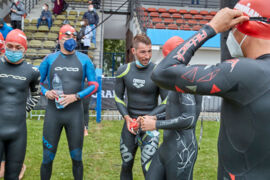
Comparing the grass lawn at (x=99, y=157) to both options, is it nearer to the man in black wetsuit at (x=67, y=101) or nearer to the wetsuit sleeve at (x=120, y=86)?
the man in black wetsuit at (x=67, y=101)

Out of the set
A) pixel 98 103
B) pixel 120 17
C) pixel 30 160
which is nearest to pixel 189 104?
pixel 30 160

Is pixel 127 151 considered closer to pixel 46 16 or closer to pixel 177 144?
pixel 177 144

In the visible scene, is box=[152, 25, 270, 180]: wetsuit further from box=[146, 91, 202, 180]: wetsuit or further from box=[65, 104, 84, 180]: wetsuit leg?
box=[65, 104, 84, 180]: wetsuit leg

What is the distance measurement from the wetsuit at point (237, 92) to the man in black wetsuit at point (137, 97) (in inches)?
86.7

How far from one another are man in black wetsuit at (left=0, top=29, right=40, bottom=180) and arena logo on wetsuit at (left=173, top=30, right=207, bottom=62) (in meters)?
2.85

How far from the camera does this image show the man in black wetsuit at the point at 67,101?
3984mm

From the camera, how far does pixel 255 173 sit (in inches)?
58.5

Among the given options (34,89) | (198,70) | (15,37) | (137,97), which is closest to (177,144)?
(137,97)

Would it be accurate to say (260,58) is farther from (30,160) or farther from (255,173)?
(30,160)

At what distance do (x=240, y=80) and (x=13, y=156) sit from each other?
10.6 ft

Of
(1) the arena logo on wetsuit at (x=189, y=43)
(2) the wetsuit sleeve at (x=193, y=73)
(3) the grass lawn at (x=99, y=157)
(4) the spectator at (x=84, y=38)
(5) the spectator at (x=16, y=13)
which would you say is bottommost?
(3) the grass lawn at (x=99, y=157)

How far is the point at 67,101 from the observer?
396cm

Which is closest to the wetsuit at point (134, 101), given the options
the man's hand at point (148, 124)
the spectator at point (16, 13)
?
the man's hand at point (148, 124)

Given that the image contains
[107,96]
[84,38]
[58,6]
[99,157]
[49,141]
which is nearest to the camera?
[49,141]
